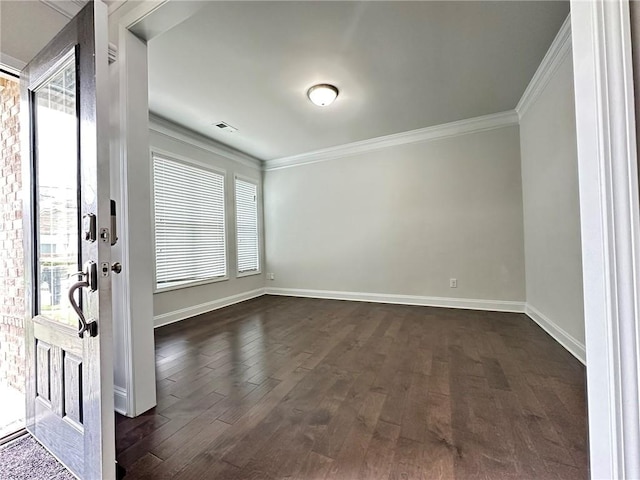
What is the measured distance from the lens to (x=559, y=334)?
8.82 ft

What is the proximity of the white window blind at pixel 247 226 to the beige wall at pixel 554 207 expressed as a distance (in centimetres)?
440

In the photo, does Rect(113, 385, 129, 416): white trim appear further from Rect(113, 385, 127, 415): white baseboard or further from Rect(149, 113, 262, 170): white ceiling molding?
Rect(149, 113, 262, 170): white ceiling molding

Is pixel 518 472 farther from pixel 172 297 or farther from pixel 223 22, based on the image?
pixel 172 297

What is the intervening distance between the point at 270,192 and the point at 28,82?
13.7 ft

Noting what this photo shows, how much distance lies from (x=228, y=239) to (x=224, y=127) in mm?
1795

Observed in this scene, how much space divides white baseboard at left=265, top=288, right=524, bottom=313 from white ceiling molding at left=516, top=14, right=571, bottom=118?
102 inches

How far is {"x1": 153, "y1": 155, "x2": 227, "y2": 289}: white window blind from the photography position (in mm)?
3689

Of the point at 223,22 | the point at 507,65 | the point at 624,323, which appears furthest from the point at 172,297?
the point at 507,65

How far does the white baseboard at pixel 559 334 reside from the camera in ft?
7.51

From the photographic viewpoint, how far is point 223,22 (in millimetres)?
2096

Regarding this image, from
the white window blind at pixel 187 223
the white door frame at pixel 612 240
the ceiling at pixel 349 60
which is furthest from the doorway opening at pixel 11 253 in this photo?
the white door frame at pixel 612 240

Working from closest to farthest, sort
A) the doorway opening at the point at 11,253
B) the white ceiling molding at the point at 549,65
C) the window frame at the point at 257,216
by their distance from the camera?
1. the doorway opening at the point at 11,253
2. the white ceiling molding at the point at 549,65
3. the window frame at the point at 257,216

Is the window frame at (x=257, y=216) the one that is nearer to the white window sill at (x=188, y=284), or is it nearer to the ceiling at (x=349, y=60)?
the white window sill at (x=188, y=284)

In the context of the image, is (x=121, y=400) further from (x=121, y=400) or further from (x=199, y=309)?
(x=199, y=309)
